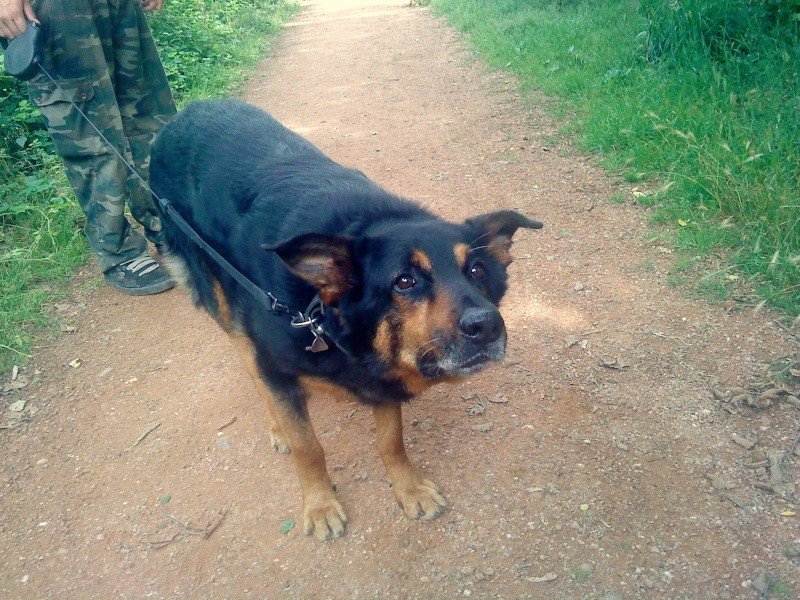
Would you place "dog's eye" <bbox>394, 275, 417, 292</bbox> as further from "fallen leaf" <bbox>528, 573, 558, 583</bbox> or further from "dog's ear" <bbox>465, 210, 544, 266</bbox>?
"fallen leaf" <bbox>528, 573, 558, 583</bbox>

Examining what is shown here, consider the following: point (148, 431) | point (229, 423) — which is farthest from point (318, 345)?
A: point (148, 431)

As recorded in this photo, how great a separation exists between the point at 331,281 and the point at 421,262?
1.18 ft

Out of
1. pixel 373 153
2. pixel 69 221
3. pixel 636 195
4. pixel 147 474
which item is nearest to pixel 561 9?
pixel 373 153

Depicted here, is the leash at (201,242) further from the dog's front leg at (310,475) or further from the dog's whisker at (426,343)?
the dog's front leg at (310,475)

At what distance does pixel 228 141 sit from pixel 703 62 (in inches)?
187

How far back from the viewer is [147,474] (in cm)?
319

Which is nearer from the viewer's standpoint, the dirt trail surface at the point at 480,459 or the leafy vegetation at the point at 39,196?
the dirt trail surface at the point at 480,459

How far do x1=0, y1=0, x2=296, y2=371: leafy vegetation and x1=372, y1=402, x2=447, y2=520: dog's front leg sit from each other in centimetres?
283

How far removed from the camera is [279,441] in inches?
128

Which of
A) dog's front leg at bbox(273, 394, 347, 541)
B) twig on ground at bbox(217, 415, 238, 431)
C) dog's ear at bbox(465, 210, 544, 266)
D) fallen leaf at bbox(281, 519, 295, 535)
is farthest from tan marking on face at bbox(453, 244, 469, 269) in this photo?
twig on ground at bbox(217, 415, 238, 431)

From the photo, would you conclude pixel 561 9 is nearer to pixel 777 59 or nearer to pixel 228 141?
pixel 777 59

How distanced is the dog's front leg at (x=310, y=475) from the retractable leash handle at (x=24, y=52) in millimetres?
2716

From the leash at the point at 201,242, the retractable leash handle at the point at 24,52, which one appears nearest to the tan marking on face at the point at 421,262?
the leash at the point at 201,242

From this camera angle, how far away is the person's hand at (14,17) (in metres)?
3.69
